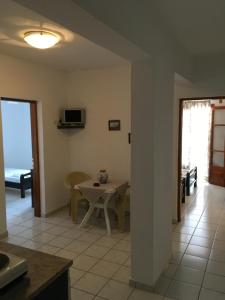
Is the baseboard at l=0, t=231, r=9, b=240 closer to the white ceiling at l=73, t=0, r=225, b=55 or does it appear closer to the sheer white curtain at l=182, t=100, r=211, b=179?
the white ceiling at l=73, t=0, r=225, b=55

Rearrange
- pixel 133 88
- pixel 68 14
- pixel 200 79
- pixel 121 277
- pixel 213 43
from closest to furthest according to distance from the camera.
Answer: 1. pixel 68 14
2. pixel 133 88
3. pixel 121 277
4. pixel 213 43
5. pixel 200 79

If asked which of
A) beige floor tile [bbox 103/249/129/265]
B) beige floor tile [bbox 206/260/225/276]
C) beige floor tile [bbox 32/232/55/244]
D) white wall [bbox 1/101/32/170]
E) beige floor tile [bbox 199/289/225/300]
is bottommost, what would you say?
beige floor tile [bbox 199/289/225/300]

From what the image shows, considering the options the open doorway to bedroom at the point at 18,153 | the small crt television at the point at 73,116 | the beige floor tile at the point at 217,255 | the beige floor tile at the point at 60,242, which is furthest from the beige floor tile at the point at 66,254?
the small crt television at the point at 73,116

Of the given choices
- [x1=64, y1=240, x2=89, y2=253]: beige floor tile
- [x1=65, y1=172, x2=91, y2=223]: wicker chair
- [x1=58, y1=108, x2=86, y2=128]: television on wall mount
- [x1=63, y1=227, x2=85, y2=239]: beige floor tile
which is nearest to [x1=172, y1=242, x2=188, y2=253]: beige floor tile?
[x1=64, y1=240, x2=89, y2=253]: beige floor tile

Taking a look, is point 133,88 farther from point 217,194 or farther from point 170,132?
point 217,194

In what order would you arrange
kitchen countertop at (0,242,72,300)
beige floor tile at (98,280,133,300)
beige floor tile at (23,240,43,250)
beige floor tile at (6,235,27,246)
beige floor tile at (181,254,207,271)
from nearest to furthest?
kitchen countertop at (0,242,72,300)
beige floor tile at (98,280,133,300)
beige floor tile at (181,254,207,271)
beige floor tile at (23,240,43,250)
beige floor tile at (6,235,27,246)

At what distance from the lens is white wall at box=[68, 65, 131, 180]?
4457 mm

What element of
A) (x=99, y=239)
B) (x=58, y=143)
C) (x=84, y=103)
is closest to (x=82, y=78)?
(x=84, y=103)

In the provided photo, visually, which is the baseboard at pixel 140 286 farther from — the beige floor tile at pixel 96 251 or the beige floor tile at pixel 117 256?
the beige floor tile at pixel 96 251

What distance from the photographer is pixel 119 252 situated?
129 inches

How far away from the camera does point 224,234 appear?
3777mm

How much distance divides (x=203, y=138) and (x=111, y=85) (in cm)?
380

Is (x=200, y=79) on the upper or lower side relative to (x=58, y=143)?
upper

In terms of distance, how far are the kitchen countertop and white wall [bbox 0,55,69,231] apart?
2.46 meters
